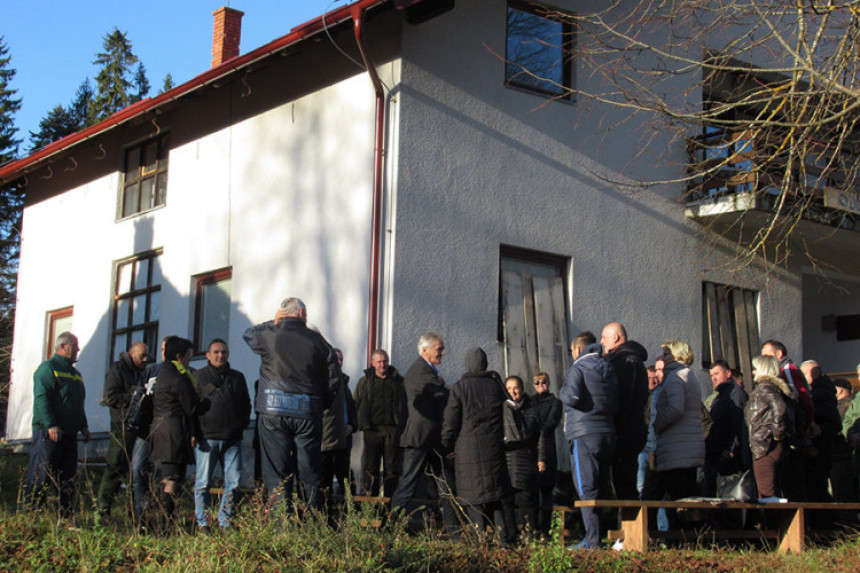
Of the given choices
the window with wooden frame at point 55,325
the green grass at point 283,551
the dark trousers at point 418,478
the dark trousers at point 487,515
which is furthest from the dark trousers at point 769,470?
the window with wooden frame at point 55,325

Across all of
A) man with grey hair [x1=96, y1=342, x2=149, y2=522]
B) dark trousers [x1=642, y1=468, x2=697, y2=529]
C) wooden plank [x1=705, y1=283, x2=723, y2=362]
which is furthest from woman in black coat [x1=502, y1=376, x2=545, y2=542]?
wooden plank [x1=705, y1=283, x2=723, y2=362]

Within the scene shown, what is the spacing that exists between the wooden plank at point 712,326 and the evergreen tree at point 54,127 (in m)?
31.8

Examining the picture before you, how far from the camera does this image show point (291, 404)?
8.42 meters

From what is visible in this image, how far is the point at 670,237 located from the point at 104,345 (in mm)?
9047

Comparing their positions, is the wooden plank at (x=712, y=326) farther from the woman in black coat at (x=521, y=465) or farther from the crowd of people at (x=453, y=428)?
the woman in black coat at (x=521, y=465)

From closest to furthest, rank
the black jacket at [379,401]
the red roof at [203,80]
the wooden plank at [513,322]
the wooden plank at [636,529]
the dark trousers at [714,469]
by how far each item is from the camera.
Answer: the wooden plank at [636,529] < the dark trousers at [714,469] < the black jacket at [379,401] < the red roof at [203,80] < the wooden plank at [513,322]

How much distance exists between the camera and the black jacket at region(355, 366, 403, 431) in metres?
11.4

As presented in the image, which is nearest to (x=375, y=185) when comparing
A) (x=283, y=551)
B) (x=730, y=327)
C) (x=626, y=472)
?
(x=626, y=472)

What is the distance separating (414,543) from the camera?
7.00 m

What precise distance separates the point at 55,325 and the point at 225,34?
5993 mm

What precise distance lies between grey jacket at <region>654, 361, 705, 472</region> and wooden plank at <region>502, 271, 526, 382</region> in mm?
3759

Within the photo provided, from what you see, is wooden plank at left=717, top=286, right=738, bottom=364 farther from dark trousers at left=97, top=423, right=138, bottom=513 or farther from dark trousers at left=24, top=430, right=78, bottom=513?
dark trousers at left=24, top=430, right=78, bottom=513

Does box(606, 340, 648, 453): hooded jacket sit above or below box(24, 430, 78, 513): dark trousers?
above

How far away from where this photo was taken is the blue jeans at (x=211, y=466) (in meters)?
9.36
